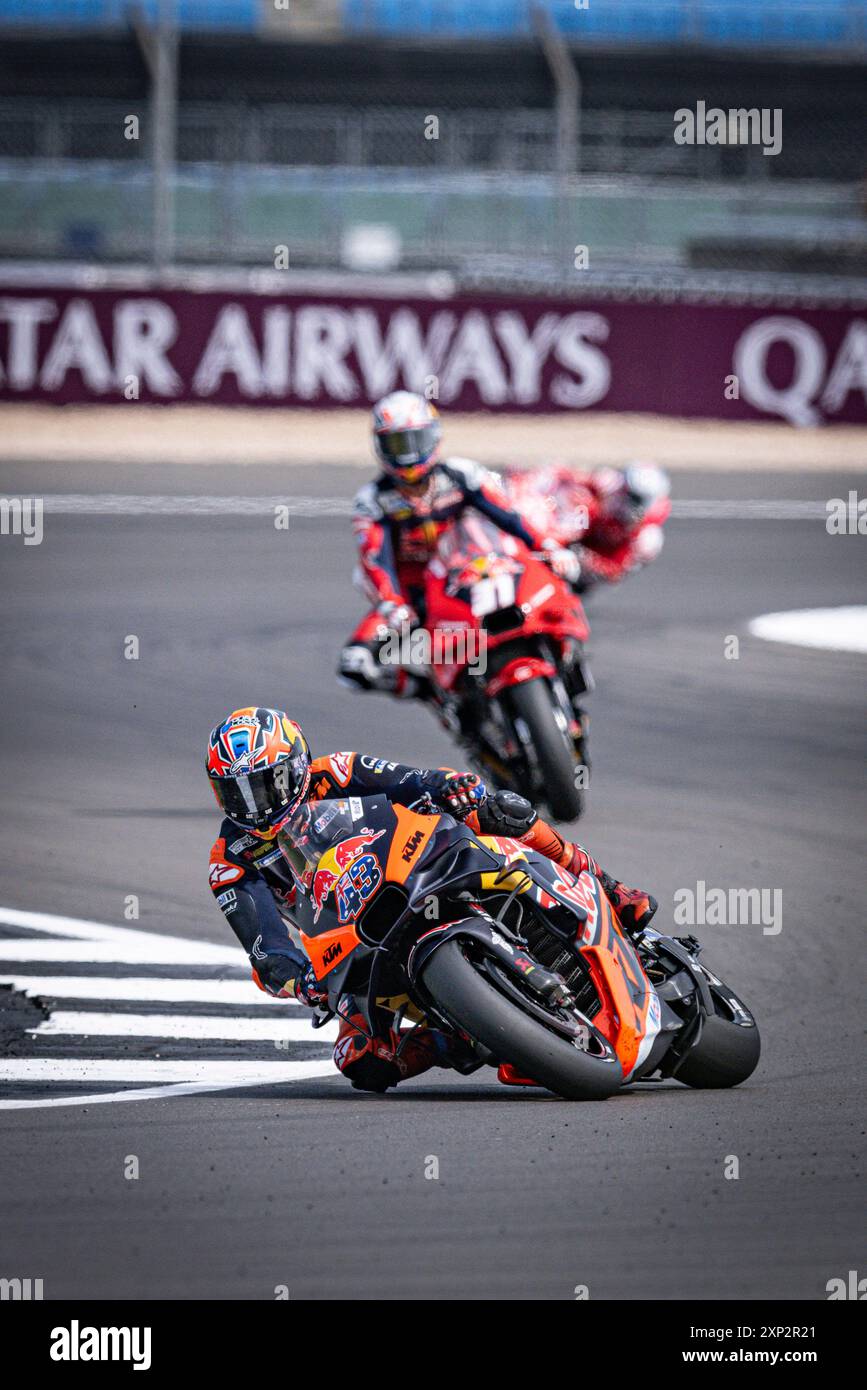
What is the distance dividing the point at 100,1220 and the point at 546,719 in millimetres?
5947

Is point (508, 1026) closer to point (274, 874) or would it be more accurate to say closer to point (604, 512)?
point (274, 874)

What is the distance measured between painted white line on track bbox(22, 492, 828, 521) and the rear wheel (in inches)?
486

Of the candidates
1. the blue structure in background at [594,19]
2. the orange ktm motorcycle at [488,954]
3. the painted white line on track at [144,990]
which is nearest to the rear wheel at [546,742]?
the painted white line on track at [144,990]

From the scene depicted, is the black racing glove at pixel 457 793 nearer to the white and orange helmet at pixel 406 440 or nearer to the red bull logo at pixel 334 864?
the red bull logo at pixel 334 864

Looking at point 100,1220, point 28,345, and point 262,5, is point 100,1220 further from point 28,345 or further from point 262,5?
point 262,5

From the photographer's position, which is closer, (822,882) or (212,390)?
(822,882)

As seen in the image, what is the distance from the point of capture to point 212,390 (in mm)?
28312

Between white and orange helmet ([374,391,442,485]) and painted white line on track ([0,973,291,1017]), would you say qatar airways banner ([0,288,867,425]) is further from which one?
painted white line on track ([0,973,291,1017])

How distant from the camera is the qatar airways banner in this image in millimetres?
27672

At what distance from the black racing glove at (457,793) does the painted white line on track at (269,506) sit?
1638cm

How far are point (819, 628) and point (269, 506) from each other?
8009 mm

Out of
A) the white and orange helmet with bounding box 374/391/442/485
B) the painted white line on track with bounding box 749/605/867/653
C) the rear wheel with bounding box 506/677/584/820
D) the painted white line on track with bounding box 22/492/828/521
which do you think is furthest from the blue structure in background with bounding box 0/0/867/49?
the rear wheel with bounding box 506/677/584/820

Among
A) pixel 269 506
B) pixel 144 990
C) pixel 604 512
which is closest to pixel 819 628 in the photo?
pixel 604 512
